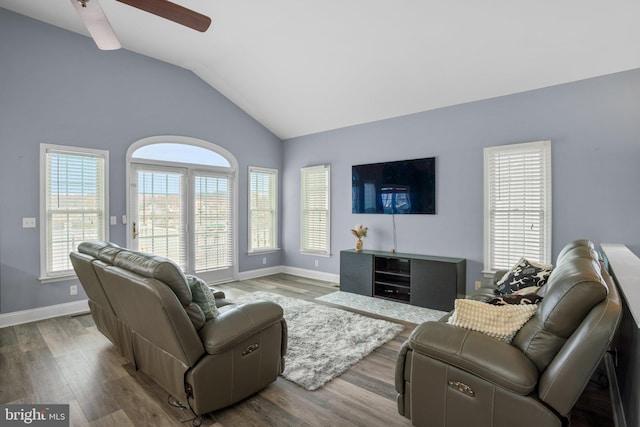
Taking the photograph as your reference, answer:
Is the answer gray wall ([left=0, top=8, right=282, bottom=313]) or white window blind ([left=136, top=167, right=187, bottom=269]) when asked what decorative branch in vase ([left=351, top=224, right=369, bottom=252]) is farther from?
gray wall ([left=0, top=8, right=282, bottom=313])

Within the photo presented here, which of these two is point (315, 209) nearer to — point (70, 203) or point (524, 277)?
point (70, 203)

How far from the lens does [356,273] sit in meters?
5.28

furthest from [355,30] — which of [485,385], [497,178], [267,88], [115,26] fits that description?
[485,385]

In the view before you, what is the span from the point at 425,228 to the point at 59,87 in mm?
5326

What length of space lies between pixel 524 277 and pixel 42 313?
5.50m

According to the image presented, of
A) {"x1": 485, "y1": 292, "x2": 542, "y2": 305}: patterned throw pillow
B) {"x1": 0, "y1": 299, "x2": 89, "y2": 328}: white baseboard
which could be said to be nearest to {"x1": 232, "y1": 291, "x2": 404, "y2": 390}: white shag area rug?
{"x1": 485, "y1": 292, "x2": 542, "y2": 305}: patterned throw pillow

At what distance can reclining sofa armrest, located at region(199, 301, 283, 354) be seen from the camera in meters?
2.04

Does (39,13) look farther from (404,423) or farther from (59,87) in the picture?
(404,423)

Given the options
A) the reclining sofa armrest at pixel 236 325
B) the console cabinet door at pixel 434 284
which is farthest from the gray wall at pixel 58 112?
the console cabinet door at pixel 434 284

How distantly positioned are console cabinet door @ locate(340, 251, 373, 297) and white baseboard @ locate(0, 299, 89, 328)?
369 centimetres

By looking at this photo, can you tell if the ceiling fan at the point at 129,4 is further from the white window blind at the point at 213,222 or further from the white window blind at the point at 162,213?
the white window blind at the point at 213,222

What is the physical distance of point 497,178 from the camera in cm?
432

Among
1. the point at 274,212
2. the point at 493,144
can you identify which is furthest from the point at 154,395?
the point at 274,212

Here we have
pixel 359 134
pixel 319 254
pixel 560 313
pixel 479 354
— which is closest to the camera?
pixel 560 313
